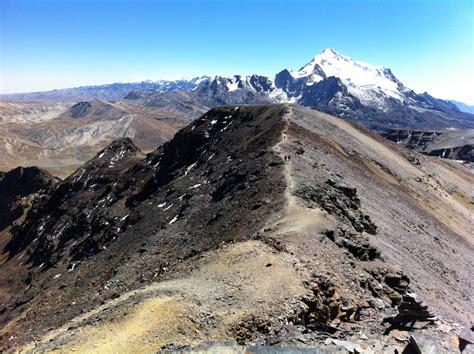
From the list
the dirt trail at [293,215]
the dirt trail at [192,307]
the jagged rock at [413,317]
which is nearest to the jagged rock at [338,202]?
the dirt trail at [293,215]

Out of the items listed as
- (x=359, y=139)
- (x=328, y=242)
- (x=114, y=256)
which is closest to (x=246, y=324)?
(x=328, y=242)

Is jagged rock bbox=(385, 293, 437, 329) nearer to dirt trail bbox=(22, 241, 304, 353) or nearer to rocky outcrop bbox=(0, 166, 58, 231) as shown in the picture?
dirt trail bbox=(22, 241, 304, 353)

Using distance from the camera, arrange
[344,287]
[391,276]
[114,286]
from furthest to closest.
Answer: [114,286] → [391,276] → [344,287]

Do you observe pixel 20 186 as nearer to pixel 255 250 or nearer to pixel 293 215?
pixel 293 215

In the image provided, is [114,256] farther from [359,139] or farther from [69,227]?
[359,139]

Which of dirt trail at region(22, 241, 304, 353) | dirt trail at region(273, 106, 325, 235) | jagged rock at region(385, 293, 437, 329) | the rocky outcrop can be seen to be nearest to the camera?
dirt trail at region(22, 241, 304, 353)

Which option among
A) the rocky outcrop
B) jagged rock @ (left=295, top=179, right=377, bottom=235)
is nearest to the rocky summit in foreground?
jagged rock @ (left=295, top=179, right=377, bottom=235)

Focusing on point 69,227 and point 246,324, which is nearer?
point 246,324

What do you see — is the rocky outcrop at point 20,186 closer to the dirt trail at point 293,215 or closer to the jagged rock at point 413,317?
the dirt trail at point 293,215

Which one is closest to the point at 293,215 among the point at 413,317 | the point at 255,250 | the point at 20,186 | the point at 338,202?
the point at 255,250
